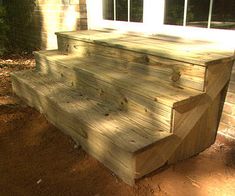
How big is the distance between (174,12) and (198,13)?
30 centimetres

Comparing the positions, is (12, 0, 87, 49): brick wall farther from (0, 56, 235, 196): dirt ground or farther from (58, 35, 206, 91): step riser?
(0, 56, 235, 196): dirt ground

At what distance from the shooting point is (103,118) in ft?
7.55

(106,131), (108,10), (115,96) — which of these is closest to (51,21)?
(108,10)

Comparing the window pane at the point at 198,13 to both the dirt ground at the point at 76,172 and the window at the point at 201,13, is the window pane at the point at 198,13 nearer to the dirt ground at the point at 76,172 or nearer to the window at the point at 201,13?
the window at the point at 201,13

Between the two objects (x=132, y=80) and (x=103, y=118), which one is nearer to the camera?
(x=103, y=118)

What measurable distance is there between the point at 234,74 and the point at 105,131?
1.20 m

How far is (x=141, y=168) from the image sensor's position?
193 cm

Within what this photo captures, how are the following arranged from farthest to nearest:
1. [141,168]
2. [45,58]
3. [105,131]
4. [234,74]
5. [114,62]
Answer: [45,58]
[114,62]
[234,74]
[105,131]
[141,168]

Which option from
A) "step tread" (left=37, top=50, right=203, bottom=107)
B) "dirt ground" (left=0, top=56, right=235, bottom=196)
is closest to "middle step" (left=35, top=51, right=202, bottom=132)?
"step tread" (left=37, top=50, right=203, bottom=107)

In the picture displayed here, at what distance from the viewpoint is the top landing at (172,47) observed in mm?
2215

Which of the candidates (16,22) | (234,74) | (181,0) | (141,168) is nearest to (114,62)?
(181,0)

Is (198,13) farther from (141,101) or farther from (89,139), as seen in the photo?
(89,139)

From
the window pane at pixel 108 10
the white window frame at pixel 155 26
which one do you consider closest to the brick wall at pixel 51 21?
the white window frame at pixel 155 26

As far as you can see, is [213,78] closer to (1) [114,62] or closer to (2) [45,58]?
(1) [114,62]
